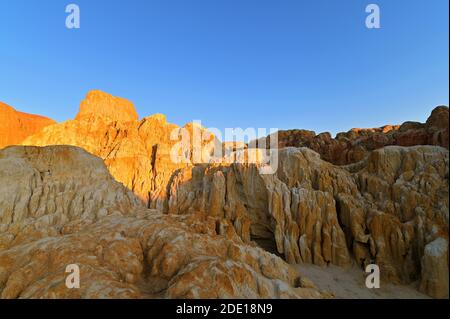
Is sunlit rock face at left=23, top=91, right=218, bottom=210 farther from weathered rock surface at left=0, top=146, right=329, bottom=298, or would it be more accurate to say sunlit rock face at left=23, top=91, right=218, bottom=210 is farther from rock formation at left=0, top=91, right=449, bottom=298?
weathered rock surface at left=0, top=146, right=329, bottom=298

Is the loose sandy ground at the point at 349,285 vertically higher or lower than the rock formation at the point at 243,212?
lower

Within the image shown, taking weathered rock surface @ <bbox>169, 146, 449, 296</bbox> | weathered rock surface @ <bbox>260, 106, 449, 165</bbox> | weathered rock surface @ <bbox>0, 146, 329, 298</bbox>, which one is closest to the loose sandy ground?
weathered rock surface @ <bbox>169, 146, 449, 296</bbox>

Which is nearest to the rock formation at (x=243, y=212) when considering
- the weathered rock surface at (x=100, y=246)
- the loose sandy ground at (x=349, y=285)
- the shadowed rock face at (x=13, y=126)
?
the weathered rock surface at (x=100, y=246)

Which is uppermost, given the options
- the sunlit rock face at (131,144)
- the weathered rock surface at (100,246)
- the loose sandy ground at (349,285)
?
the sunlit rock face at (131,144)

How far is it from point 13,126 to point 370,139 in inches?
3275

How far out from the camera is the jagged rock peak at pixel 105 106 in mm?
45156

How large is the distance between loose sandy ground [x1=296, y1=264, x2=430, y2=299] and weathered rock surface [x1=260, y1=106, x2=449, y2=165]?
15.7 m

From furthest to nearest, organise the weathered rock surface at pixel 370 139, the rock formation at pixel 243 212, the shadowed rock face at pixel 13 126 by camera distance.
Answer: the shadowed rock face at pixel 13 126, the weathered rock surface at pixel 370 139, the rock formation at pixel 243 212

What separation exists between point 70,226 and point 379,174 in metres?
25.7

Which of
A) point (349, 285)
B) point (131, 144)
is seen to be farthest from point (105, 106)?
point (349, 285)

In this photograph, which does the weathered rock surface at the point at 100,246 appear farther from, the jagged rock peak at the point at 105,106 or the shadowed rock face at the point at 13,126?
the shadowed rock face at the point at 13,126

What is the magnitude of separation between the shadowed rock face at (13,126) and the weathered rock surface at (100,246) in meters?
52.4
